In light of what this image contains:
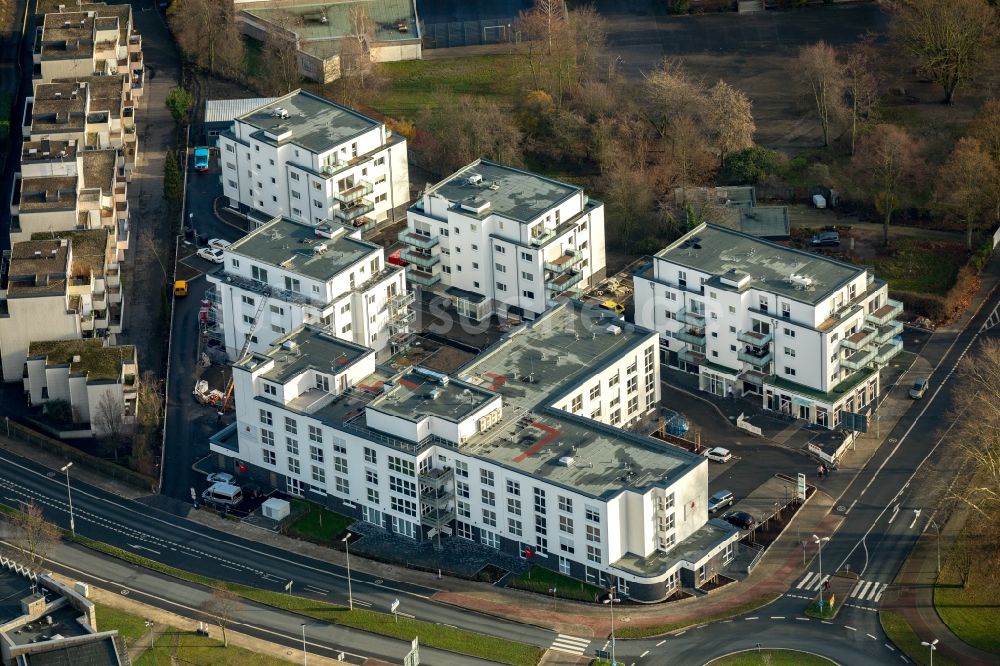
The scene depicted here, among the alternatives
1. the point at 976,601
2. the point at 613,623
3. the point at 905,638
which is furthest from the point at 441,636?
the point at 976,601

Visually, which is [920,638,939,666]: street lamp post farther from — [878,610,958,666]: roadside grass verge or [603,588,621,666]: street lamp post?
[603,588,621,666]: street lamp post

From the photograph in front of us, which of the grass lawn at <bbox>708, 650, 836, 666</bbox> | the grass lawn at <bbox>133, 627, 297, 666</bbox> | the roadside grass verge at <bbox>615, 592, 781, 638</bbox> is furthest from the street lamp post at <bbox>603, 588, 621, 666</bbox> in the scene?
the grass lawn at <bbox>133, 627, 297, 666</bbox>

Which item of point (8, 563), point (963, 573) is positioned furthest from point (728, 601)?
point (8, 563)

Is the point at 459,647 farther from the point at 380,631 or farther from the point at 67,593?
the point at 67,593

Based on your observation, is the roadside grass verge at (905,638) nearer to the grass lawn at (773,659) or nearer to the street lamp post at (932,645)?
the street lamp post at (932,645)

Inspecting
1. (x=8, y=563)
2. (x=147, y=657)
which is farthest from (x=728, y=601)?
(x=8, y=563)

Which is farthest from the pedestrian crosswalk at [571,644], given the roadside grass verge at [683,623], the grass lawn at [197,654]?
the grass lawn at [197,654]
